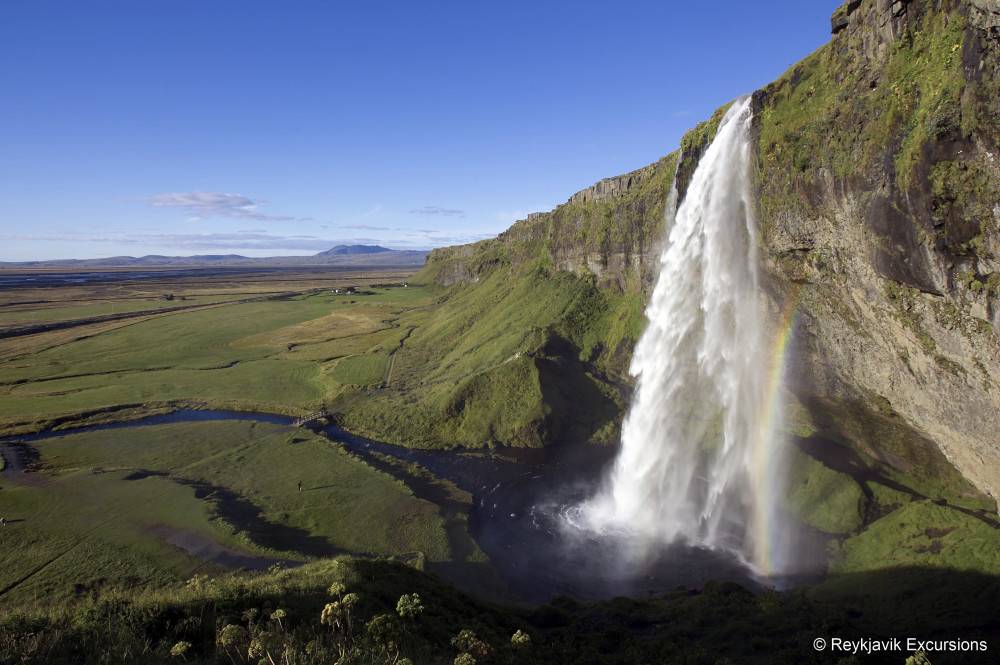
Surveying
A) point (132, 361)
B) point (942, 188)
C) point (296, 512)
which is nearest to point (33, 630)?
point (296, 512)

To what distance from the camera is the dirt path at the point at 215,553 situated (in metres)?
24.9

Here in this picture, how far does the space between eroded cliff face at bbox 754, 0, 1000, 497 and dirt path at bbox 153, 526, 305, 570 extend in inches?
1264

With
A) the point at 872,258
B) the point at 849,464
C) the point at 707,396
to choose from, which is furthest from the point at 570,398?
the point at 872,258

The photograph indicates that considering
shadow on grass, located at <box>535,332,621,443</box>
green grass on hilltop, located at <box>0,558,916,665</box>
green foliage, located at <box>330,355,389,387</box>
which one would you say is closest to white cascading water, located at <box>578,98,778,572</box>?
shadow on grass, located at <box>535,332,621,443</box>

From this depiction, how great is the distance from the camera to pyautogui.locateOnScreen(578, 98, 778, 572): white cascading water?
31.5 m

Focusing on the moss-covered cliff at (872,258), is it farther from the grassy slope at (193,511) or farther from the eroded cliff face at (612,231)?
the grassy slope at (193,511)

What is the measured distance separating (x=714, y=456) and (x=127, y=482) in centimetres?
4302

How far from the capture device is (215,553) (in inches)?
1016

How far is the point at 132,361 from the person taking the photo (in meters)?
74.7

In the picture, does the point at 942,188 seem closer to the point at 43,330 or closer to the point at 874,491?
the point at 874,491

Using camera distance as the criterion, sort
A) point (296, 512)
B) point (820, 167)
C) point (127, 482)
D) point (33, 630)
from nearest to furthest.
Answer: point (33, 630)
point (820, 167)
point (296, 512)
point (127, 482)

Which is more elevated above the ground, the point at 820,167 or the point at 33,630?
the point at 820,167

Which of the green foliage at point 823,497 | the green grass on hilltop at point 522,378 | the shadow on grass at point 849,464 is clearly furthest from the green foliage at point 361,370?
the shadow on grass at point 849,464

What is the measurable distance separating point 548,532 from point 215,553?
1910cm
